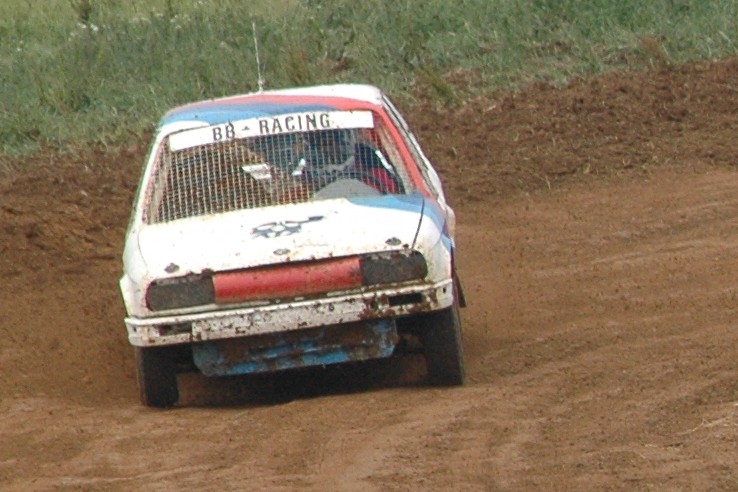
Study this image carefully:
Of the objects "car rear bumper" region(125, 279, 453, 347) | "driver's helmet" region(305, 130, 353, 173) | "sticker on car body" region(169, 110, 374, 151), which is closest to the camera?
"car rear bumper" region(125, 279, 453, 347)

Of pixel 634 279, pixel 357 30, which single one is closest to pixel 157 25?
pixel 357 30

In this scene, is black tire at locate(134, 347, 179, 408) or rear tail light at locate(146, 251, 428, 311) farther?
black tire at locate(134, 347, 179, 408)

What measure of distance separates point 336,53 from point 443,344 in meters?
9.89

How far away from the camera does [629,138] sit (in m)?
13.8

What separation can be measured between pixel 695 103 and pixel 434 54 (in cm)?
333

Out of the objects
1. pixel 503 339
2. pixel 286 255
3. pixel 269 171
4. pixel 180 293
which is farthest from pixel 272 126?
pixel 503 339

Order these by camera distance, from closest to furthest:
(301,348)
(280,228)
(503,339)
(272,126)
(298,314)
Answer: (298,314)
(301,348)
(280,228)
(272,126)
(503,339)

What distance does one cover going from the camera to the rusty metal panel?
7.61 meters

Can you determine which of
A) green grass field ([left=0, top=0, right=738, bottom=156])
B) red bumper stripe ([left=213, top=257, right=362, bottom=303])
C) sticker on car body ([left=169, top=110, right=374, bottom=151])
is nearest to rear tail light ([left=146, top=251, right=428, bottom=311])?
red bumper stripe ([left=213, top=257, right=362, bottom=303])

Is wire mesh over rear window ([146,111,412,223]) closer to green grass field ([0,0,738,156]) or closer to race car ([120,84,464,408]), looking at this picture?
race car ([120,84,464,408])

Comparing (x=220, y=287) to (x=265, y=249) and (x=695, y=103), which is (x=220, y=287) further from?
(x=695, y=103)

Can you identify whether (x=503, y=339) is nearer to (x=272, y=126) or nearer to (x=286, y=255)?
(x=272, y=126)

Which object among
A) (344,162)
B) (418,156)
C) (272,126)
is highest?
(272,126)

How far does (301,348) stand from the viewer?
7.61 m
